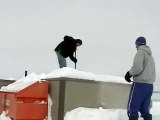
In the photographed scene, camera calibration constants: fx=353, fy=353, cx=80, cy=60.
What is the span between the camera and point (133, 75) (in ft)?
20.4

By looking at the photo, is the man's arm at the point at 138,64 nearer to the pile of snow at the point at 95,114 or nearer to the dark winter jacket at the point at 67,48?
the pile of snow at the point at 95,114

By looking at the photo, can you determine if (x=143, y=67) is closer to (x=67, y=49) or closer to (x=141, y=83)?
(x=141, y=83)

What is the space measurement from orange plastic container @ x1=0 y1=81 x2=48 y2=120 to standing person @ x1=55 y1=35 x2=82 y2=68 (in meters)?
2.23

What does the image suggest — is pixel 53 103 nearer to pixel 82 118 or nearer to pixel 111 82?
pixel 82 118

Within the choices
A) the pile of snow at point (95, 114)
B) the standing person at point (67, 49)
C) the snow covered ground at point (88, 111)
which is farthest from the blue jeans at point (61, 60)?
the pile of snow at point (95, 114)

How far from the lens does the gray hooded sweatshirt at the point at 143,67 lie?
6133 millimetres

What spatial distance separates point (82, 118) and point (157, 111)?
243 cm

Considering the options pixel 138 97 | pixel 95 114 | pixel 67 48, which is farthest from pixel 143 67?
pixel 67 48

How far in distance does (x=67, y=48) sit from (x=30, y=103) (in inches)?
106

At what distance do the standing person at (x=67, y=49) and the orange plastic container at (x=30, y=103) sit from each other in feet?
7.33

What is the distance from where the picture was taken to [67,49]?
9.09m

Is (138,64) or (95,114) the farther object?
(95,114)

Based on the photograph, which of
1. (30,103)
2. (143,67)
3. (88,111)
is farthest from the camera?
(30,103)

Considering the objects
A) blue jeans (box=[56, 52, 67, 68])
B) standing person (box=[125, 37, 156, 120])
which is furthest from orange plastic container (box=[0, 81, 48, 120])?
blue jeans (box=[56, 52, 67, 68])
